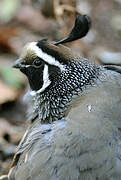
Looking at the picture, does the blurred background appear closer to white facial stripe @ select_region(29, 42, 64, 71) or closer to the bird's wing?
the bird's wing

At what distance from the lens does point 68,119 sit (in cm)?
410

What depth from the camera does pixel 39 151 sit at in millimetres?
4078

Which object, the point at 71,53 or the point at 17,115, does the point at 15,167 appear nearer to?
the point at 71,53

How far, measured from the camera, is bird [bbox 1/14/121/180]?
12.6ft

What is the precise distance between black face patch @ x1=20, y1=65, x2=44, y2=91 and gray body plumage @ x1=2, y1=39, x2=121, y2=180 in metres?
0.07

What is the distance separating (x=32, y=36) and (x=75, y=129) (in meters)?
4.05

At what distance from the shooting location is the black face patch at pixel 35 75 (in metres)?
4.42

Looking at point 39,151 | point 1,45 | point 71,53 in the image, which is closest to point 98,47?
point 1,45

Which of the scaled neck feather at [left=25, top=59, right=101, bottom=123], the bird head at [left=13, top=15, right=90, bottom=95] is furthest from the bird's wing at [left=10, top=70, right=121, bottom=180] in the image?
the bird head at [left=13, top=15, right=90, bottom=95]

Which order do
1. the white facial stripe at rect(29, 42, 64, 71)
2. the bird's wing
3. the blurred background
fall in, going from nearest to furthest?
the bird's wing, the white facial stripe at rect(29, 42, 64, 71), the blurred background

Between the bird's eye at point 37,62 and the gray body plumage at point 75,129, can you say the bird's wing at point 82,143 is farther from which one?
the bird's eye at point 37,62

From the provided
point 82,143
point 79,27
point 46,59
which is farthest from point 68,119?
point 79,27

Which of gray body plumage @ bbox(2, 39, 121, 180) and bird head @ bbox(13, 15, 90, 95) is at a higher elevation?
bird head @ bbox(13, 15, 90, 95)

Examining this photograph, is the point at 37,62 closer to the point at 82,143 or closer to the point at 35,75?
the point at 35,75
